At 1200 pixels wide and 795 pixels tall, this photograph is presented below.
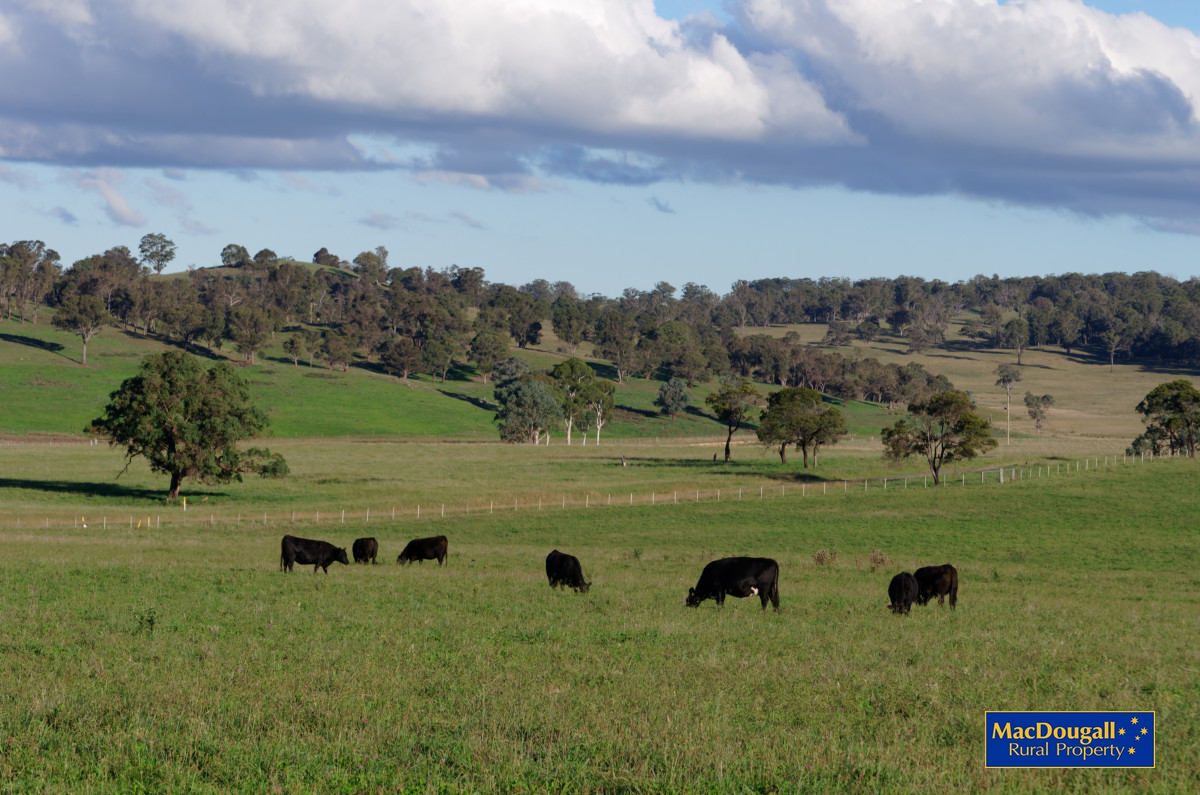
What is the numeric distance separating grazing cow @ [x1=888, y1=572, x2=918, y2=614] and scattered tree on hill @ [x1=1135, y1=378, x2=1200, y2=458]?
3242 inches

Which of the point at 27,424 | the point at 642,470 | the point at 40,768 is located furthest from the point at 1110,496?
the point at 27,424

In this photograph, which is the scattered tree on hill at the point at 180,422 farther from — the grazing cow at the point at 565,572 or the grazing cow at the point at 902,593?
the grazing cow at the point at 902,593

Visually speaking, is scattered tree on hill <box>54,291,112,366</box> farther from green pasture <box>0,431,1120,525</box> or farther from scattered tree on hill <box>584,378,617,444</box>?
scattered tree on hill <box>584,378,617,444</box>

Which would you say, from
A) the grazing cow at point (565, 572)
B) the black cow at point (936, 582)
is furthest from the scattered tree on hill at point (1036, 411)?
the grazing cow at point (565, 572)

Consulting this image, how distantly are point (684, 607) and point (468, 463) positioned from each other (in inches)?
3072

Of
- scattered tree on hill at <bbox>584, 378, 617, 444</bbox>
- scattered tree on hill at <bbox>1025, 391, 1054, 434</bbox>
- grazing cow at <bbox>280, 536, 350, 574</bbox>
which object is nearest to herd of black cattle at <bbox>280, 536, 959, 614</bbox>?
grazing cow at <bbox>280, 536, 350, 574</bbox>

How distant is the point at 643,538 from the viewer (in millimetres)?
55031

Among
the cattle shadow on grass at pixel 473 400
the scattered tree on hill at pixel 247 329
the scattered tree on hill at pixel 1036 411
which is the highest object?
the scattered tree on hill at pixel 247 329

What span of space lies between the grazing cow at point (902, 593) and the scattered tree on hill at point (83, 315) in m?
175

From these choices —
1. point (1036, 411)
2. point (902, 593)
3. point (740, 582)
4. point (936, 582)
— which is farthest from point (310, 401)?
point (902, 593)

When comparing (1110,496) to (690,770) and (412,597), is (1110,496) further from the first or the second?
(690,770)

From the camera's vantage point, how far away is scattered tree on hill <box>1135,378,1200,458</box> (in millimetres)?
102062

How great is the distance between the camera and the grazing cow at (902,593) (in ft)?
88.3

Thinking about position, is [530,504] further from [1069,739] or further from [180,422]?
[1069,739]
